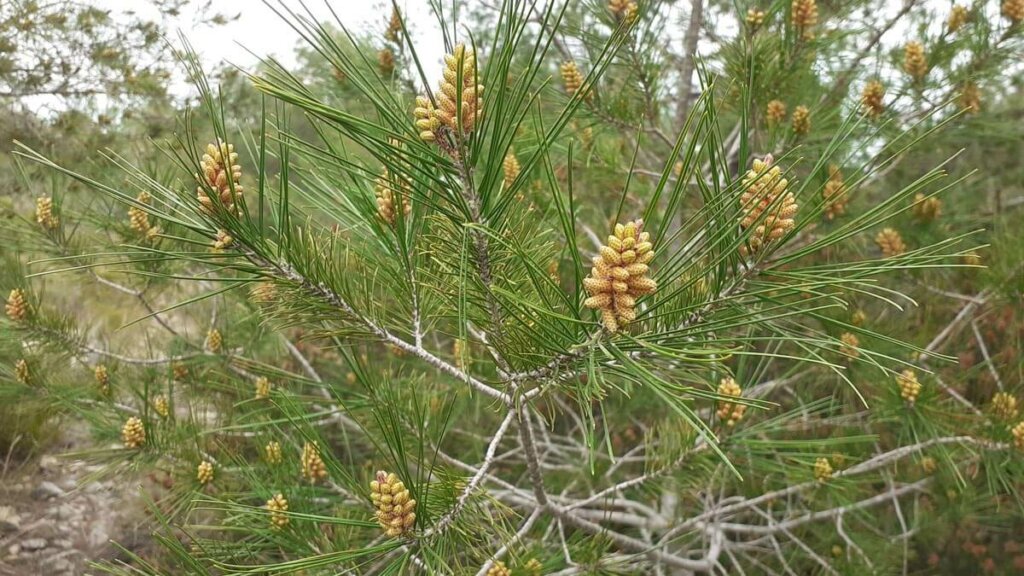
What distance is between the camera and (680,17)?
2.02 metres

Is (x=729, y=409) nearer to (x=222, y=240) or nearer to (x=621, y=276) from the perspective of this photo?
(x=621, y=276)

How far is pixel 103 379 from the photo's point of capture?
159cm

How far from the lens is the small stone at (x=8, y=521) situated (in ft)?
6.99

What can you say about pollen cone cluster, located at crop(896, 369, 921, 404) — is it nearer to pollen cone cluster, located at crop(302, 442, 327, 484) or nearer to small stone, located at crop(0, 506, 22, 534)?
pollen cone cluster, located at crop(302, 442, 327, 484)

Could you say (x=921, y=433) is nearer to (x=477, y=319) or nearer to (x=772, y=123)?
(x=772, y=123)

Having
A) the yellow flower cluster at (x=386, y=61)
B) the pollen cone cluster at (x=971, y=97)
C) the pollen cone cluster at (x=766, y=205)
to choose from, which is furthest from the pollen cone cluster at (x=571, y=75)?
the pollen cone cluster at (x=971, y=97)

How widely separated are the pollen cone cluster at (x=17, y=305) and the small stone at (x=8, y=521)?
1130 mm

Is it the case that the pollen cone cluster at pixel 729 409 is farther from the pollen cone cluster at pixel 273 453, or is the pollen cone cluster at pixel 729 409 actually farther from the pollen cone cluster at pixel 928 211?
the pollen cone cluster at pixel 928 211

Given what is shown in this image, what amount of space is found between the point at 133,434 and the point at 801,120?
171 cm

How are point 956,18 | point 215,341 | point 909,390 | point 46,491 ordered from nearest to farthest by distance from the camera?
point 909,390
point 956,18
point 215,341
point 46,491

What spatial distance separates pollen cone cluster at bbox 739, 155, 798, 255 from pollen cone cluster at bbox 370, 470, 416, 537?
47cm

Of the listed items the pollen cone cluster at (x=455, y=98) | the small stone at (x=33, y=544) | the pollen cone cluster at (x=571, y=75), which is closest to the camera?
the pollen cone cluster at (x=455, y=98)

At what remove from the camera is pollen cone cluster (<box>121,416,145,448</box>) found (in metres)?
1.31

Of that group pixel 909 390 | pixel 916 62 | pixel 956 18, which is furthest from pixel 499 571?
pixel 956 18
